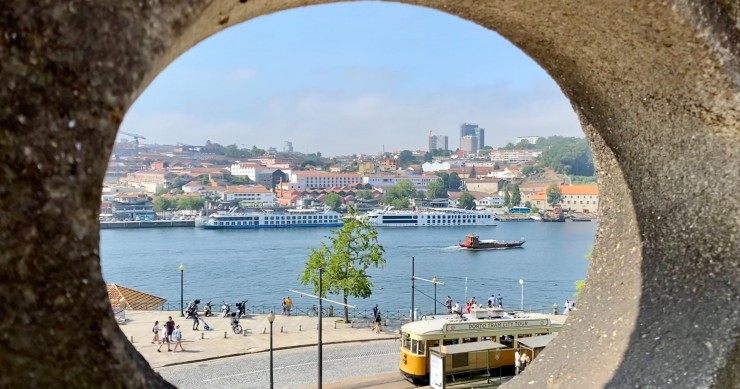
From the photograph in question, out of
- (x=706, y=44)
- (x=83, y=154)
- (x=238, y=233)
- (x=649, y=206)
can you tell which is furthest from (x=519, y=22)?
(x=238, y=233)

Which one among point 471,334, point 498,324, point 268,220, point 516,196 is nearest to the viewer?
point 471,334

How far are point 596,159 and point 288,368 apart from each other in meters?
12.6

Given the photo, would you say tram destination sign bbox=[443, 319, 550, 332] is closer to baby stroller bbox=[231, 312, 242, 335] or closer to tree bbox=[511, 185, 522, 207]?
baby stroller bbox=[231, 312, 242, 335]

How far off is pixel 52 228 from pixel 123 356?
0.25m

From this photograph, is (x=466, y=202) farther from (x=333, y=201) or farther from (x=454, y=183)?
(x=454, y=183)

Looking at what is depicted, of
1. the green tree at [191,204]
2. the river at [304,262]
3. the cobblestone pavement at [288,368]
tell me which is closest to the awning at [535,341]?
the cobblestone pavement at [288,368]

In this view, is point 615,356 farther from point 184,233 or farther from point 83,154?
point 184,233

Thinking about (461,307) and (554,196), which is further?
(554,196)

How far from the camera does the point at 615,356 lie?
227 centimetres

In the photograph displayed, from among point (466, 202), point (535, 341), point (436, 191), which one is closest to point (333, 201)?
point (466, 202)

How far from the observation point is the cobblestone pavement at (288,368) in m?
13.2

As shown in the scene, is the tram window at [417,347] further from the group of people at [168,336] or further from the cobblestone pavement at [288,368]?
the group of people at [168,336]

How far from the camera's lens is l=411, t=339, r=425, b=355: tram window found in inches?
493

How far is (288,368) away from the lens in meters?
14.2
